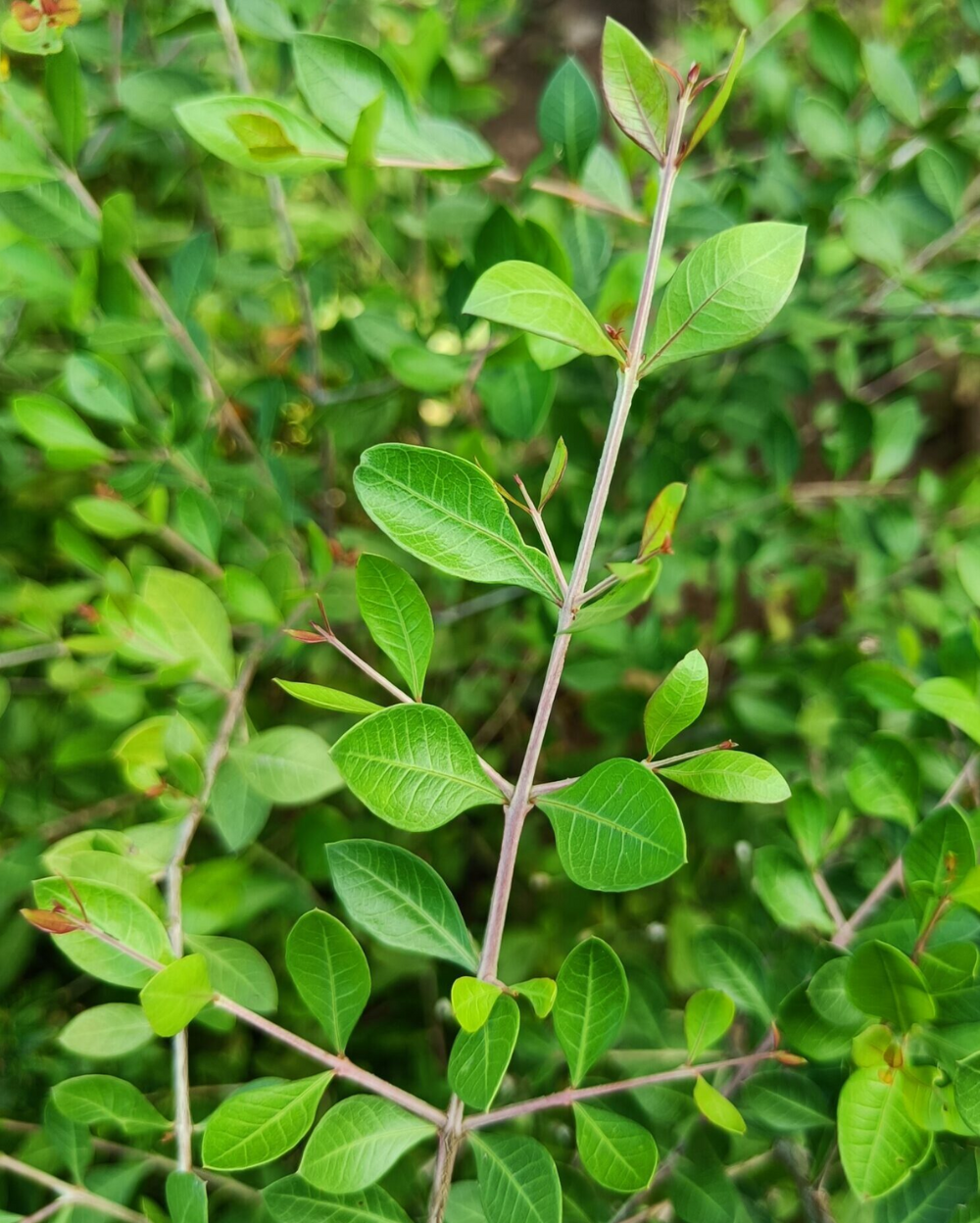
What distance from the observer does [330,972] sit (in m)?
0.41

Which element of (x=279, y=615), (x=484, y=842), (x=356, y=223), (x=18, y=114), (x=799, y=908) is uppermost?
(x=18, y=114)

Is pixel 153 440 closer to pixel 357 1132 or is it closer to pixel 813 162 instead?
pixel 357 1132

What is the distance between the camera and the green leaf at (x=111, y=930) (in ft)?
1.32

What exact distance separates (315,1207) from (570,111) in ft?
2.14

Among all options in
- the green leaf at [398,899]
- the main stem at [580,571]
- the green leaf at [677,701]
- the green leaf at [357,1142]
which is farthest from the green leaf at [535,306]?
the green leaf at [357,1142]

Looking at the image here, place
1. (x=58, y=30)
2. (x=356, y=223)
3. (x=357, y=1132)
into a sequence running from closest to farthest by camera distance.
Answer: (x=357, y=1132), (x=58, y=30), (x=356, y=223)

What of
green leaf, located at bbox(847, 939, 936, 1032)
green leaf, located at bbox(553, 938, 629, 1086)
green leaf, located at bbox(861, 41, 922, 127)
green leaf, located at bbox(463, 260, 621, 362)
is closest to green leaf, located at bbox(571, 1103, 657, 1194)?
green leaf, located at bbox(553, 938, 629, 1086)

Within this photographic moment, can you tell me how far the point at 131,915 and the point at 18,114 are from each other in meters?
0.48

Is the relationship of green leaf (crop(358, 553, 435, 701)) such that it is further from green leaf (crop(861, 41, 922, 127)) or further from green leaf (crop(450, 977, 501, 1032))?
green leaf (crop(861, 41, 922, 127))

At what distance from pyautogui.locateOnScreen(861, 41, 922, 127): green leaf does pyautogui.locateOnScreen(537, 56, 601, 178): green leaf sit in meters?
0.24

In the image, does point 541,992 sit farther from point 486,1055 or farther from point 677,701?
point 677,701

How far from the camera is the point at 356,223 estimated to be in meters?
0.95

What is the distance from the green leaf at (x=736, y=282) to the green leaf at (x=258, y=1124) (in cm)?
37

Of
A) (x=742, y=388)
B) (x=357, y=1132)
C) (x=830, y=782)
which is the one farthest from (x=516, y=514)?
(x=357, y=1132)
